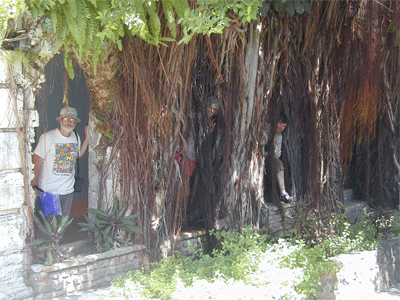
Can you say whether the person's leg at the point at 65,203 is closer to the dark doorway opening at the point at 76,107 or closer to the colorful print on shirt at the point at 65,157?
the colorful print on shirt at the point at 65,157

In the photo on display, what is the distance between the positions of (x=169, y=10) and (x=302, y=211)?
3446 mm

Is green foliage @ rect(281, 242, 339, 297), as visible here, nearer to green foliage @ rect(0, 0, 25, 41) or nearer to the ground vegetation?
the ground vegetation

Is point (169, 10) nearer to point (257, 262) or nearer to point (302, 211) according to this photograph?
point (257, 262)

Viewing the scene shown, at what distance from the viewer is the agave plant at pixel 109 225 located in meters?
4.90

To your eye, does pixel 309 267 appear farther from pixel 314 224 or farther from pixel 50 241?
pixel 50 241

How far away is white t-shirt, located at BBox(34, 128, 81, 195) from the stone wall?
853 mm

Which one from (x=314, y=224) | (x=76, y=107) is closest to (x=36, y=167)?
(x=76, y=107)

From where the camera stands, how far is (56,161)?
4.97 meters

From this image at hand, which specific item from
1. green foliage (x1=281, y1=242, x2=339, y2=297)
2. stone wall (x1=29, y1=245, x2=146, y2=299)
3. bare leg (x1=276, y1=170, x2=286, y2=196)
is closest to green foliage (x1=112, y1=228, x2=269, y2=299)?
stone wall (x1=29, y1=245, x2=146, y2=299)

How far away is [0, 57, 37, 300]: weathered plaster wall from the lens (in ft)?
13.6

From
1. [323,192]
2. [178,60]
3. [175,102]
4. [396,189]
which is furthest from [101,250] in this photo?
[396,189]

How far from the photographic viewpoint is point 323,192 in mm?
6934

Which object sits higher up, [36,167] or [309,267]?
[36,167]

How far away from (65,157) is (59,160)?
0.08 metres
